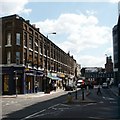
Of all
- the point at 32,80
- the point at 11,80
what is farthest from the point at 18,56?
the point at 32,80

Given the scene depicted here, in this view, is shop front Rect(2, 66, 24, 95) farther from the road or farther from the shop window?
the road

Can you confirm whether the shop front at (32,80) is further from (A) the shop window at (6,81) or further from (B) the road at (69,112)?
(B) the road at (69,112)

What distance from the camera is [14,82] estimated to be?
175 ft

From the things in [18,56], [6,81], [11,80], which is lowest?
[6,81]

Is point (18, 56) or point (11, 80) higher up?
point (18, 56)

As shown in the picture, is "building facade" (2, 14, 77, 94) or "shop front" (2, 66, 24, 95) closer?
"shop front" (2, 66, 24, 95)

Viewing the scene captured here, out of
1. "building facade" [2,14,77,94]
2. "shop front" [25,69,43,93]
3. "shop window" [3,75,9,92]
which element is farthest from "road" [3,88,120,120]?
"shop front" [25,69,43,93]

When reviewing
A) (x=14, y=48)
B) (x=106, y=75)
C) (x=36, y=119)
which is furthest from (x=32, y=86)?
(x=106, y=75)

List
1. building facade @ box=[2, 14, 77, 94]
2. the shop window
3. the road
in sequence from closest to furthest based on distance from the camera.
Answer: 1. the road
2. building facade @ box=[2, 14, 77, 94]
3. the shop window

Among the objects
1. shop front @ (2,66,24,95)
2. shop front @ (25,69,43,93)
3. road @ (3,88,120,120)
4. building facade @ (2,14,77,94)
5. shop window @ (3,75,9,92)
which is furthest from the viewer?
shop front @ (25,69,43,93)

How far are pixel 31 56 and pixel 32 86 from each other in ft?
17.6

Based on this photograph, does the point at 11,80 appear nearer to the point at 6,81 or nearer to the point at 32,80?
the point at 6,81

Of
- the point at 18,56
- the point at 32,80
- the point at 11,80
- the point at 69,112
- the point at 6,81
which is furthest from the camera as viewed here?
the point at 32,80

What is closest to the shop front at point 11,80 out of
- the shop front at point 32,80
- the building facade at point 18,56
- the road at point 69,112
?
the building facade at point 18,56
